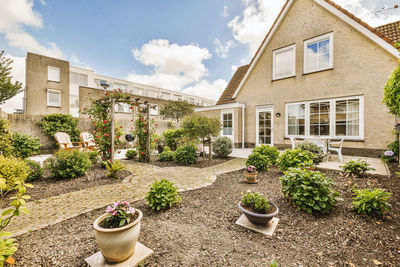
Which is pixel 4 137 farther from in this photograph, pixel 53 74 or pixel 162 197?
pixel 53 74

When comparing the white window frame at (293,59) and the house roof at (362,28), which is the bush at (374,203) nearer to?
the house roof at (362,28)

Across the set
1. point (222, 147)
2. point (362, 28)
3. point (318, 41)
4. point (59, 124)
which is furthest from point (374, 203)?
point (59, 124)

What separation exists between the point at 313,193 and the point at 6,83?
77.5ft

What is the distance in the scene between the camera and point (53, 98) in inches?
795

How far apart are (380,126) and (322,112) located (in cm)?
209

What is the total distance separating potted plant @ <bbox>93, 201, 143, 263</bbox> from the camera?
1.59m

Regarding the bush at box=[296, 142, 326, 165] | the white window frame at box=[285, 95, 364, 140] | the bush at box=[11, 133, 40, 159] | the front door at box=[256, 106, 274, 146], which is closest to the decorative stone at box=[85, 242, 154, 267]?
the bush at box=[296, 142, 326, 165]

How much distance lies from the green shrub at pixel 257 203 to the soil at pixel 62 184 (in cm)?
348

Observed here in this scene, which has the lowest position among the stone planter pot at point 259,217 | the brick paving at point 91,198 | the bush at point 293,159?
the brick paving at point 91,198

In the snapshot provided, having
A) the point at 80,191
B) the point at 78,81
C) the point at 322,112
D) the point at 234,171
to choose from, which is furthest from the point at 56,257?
the point at 78,81

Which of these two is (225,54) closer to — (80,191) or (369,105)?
(369,105)

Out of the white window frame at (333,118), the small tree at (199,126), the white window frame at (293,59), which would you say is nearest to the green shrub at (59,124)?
the small tree at (199,126)

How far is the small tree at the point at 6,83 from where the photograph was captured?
1433 centimetres

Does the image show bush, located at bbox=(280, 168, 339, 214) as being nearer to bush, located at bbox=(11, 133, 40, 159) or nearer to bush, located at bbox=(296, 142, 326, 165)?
bush, located at bbox=(296, 142, 326, 165)
